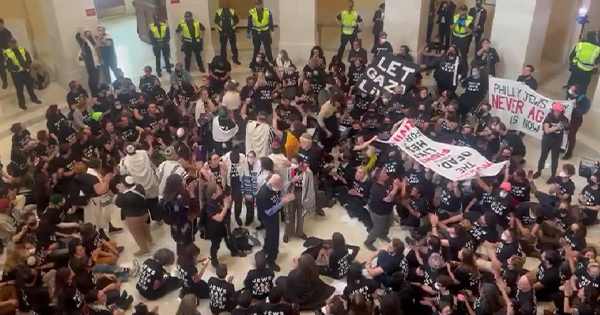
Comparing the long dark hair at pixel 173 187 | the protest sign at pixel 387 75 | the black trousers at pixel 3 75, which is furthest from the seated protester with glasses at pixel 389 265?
the black trousers at pixel 3 75

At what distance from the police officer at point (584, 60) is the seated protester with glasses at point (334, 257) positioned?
236 inches

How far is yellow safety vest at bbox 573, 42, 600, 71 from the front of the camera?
36.8ft

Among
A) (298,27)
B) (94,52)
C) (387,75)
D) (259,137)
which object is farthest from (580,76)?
(94,52)

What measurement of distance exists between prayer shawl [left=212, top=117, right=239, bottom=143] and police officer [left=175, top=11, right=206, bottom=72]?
4.42 m

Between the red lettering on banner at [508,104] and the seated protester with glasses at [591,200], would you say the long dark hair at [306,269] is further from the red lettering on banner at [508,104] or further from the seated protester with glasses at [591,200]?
the red lettering on banner at [508,104]

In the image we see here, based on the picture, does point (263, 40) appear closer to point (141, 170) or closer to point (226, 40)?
point (226, 40)

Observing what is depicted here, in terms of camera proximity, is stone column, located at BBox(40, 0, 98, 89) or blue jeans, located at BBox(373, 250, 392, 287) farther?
stone column, located at BBox(40, 0, 98, 89)

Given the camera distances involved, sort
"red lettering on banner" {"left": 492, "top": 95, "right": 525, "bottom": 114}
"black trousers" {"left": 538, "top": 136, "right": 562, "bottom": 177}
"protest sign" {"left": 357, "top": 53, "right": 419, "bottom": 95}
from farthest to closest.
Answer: "protest sign" {"left": 357, "top": 53, "right": 419, "bottom": 95} < "red lettering on banner" {"left": 492, "top": 95, "right": 525, "bottom": 114} < "black trousers" {"left": 538, "top": 136, "right": 562, "bottom": 177}

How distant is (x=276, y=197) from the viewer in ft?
26.8

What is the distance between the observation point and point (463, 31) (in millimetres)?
12938

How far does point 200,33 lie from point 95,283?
7.86m

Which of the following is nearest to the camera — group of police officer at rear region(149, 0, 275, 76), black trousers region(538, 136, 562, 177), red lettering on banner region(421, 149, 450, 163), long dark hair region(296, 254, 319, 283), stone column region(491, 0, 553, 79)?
long dark hair region(296, 254, 319, 283)

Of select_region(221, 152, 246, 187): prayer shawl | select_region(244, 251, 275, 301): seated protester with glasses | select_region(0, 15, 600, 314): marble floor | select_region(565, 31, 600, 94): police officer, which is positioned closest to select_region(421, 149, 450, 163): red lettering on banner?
select_region(0, 15, 600, 314): marble floor

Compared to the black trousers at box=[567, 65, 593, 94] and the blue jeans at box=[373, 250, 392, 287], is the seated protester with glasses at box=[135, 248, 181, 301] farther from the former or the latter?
the black trousers at box=[567, 65, 593, 94]
